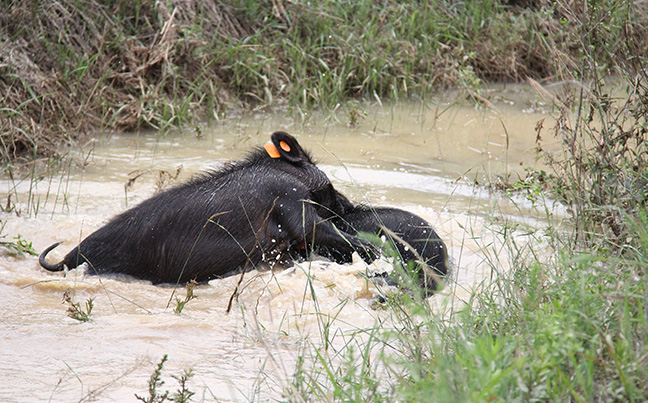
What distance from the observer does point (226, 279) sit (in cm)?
461

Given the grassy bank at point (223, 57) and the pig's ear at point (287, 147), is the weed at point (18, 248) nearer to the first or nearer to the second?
the pig's ear at point (287, 147)

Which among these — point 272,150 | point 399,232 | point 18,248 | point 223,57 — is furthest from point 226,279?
point 223,57

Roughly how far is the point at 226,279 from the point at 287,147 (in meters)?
0.94

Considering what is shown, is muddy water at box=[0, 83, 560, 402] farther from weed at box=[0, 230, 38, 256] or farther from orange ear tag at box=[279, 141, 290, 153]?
→ orange ear tag at box=[279, 141, 290, 153]

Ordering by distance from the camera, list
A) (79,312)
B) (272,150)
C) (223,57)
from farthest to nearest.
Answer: (223,57), (272,150), (79,312)

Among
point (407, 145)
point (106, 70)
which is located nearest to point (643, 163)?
point (407, 145)

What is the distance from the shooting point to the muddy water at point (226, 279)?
313 centimetres

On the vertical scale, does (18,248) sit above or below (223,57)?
below

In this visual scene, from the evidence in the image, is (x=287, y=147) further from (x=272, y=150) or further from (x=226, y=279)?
(x=226, y=279)

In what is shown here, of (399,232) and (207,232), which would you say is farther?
(399,232)

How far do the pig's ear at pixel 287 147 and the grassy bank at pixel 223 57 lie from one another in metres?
2.84

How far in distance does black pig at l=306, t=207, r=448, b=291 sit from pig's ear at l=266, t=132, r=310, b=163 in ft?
1.36

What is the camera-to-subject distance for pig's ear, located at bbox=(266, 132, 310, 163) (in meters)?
4.70

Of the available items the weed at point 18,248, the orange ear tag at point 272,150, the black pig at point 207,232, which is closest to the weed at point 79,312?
the black pig at point 207,232
